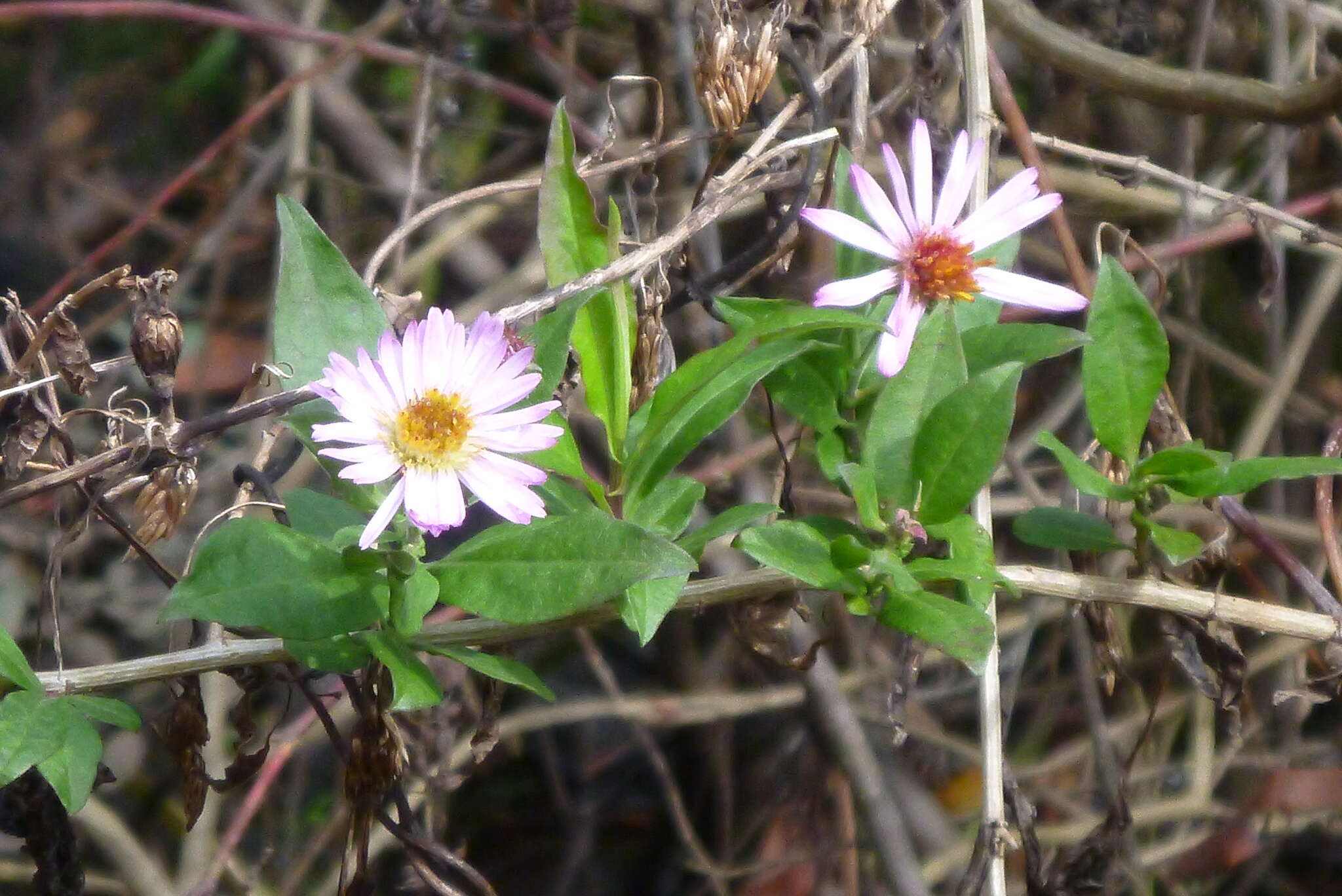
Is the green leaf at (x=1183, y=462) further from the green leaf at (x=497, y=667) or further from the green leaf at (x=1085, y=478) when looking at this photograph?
the green leaf at (x=497, y=667)

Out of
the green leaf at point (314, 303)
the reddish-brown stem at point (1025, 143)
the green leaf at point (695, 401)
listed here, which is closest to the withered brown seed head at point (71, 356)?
the green leaf at point (314, 303)

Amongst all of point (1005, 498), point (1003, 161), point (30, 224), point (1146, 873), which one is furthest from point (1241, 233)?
point (30, 224)

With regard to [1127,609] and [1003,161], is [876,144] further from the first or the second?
[1127,609]

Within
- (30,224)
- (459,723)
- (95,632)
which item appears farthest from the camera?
(30,224)

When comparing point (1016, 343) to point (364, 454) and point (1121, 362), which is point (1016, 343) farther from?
point (364, 454)

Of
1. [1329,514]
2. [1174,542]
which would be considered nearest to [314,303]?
[1174,542]

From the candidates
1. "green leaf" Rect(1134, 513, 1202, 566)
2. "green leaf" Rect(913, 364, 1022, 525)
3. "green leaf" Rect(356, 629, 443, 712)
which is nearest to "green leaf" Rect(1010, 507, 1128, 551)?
"green leaf" Rect(1134, 513, 1202, 566)

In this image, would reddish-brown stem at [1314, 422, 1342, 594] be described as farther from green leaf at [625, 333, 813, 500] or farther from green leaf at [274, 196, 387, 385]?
green leaf at [274, 196, 387, 385]
